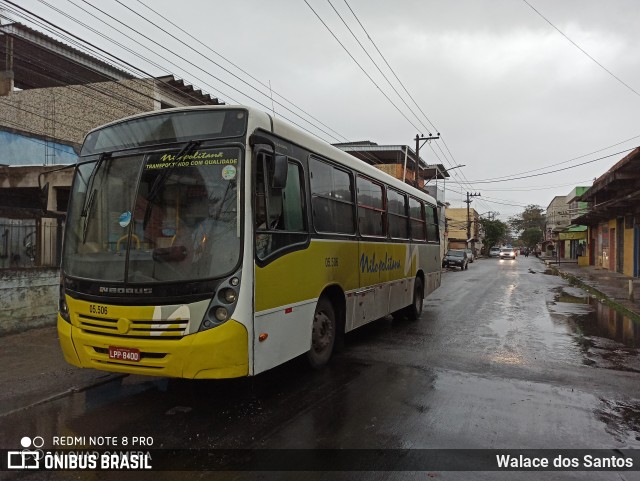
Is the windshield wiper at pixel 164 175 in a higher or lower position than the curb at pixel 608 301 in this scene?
higher

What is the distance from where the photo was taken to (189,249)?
421cm

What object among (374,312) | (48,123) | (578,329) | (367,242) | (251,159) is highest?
(48,123)

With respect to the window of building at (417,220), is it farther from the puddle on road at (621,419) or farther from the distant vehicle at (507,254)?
the distant vehicle at (507,254)

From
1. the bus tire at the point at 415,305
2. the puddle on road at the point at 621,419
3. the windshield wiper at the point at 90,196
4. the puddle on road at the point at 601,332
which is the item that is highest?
the windshield wiper at the point at 90,196

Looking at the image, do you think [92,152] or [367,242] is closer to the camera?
[92,152]

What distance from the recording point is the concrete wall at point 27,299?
7.71 m

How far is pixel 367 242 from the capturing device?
24.2ft

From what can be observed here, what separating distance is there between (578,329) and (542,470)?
7.21m

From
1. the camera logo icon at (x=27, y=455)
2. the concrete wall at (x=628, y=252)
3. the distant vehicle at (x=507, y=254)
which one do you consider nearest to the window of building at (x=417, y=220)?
the camera logo icon at (x=27, y=455)

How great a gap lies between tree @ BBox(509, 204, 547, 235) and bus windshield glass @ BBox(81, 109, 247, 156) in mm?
115826

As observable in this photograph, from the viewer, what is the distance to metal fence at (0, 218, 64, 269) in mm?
7930

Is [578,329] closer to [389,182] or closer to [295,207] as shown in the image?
[389,182]

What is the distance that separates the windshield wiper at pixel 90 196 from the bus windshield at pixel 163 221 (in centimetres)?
2

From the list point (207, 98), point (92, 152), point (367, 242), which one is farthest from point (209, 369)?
point (207, 98)
